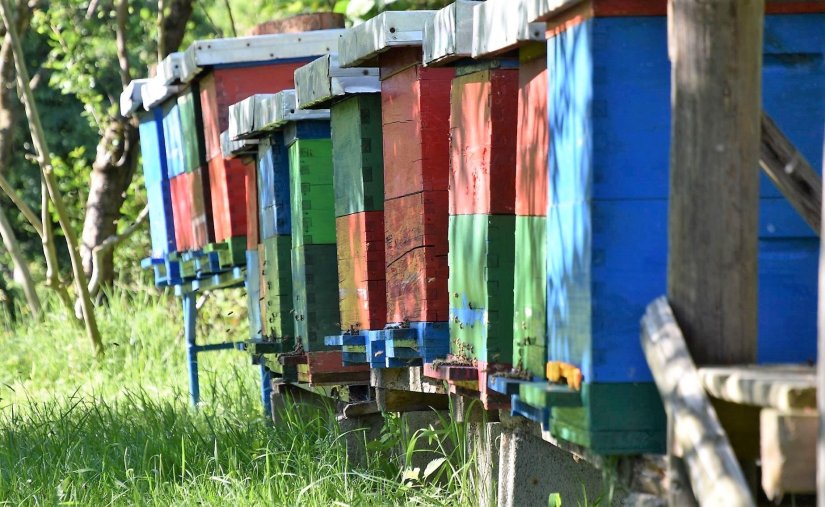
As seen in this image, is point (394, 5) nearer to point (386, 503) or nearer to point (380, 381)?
point (380, 381)

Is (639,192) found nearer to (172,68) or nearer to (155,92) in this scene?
(172,68)

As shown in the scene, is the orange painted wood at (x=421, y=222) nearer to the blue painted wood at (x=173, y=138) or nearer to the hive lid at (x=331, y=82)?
the hive lid at (x=331, y=82)

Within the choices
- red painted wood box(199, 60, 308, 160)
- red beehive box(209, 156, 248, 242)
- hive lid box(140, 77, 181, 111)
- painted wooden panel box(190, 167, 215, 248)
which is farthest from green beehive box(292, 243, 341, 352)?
hive lid box(140, 77, 181, 111)

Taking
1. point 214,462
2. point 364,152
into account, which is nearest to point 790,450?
point 364,152

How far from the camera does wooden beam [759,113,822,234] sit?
3.07 metres

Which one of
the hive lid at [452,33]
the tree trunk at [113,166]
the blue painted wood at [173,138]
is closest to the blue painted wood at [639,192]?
the hive lid at [452,33]

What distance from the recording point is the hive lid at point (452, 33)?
158 inches

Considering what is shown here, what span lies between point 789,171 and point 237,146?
4.36 m

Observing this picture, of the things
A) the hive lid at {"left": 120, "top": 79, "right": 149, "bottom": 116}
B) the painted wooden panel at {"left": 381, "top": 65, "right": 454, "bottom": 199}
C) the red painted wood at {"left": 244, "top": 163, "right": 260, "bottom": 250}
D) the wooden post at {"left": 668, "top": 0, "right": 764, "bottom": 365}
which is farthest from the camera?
the hive lid at {"left": 120, "top": 79, "right": 149, "bottom": 116}

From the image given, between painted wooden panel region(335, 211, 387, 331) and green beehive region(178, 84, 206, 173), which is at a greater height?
green beehive region(178, 84, 206, 173)

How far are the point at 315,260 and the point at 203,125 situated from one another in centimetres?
303

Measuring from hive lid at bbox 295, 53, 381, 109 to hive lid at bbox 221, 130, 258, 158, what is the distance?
134cm

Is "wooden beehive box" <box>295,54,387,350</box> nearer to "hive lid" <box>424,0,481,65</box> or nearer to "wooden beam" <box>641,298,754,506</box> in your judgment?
"hive lid" <box>424,0,481,65</box>

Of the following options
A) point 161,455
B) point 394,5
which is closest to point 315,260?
point 161,455
